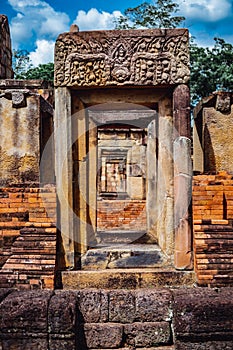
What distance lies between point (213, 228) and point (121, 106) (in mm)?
2081

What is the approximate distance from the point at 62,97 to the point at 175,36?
5.29ft

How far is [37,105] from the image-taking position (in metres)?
8.28

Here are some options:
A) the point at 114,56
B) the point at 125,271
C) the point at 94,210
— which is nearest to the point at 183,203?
the point at 125,271

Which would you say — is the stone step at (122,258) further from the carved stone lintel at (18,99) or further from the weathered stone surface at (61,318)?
the carved stone lintel at (18,99)

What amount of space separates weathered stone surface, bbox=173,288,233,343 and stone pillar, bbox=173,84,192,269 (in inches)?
71.0

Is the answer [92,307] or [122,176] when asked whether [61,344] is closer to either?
[92,307]

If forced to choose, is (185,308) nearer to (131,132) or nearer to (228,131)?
(228,131)

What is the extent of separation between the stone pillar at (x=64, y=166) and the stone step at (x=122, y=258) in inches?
12.1

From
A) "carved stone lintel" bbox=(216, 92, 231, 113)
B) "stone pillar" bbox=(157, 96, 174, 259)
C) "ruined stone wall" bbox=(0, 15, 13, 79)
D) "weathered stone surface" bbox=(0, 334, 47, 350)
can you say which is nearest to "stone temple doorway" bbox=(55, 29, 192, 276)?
"stone pillar" bbox=(157, 96, 174, 259)

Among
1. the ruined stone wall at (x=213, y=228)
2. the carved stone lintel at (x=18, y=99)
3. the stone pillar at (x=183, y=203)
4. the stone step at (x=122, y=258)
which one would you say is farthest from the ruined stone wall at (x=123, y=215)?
the ruined stone wall at (x=213, y=228)

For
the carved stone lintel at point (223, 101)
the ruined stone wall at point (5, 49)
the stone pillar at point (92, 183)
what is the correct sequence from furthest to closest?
the ruined stone wall at point (5, 49)
the carved stone lintel at point (223, 101)
the stone pillar at point (92, 183)

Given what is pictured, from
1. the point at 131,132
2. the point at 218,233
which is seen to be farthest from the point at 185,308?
the point at 131,132

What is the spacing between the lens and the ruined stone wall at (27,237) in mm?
4867

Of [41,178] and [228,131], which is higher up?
[228,131]
